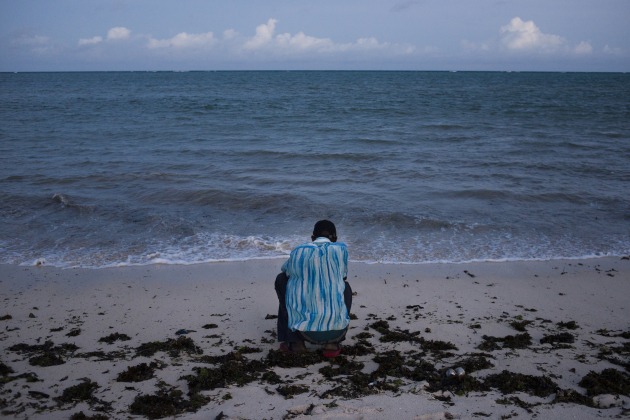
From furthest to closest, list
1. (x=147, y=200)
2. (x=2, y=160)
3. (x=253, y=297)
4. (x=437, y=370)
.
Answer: (x=2, y=160)
(x=147, y=200)
(x=253, y=297)
(x=437, y=370)

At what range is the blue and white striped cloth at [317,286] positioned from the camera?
13.0 ft

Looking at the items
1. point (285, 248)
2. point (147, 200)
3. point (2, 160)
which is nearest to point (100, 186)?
point (147, 200)

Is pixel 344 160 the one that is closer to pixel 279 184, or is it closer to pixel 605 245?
pixel 279 184

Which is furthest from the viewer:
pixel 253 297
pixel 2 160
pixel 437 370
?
pixel 2 160

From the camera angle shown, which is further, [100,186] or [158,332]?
[100,186]

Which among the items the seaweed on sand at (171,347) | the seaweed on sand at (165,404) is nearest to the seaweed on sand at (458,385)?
the seaweed on sand at (165,404)

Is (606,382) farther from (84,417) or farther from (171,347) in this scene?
(84,417)

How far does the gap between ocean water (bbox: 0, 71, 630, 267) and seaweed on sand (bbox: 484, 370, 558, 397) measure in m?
3.41

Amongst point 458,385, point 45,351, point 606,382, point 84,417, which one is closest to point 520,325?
point 606,382

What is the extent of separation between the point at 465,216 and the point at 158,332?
6289 millimetres

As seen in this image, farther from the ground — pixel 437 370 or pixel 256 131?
pixel 256 131

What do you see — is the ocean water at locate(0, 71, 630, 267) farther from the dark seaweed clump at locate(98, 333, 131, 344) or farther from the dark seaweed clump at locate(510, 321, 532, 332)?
the dark seaweed clump at locate(98, 333, 131, 344)

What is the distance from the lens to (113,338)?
469 centimetres

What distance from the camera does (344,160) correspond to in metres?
14.9
